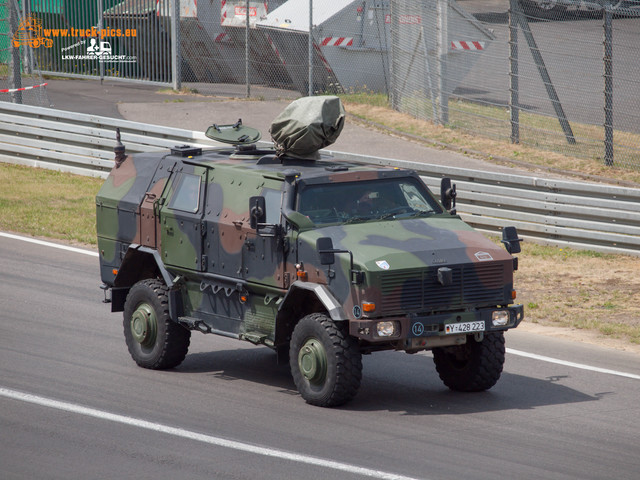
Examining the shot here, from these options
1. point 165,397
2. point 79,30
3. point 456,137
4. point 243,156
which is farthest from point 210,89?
point 165,397

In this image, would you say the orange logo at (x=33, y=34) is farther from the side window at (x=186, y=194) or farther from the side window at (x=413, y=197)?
the side window at (x=413, y=197)

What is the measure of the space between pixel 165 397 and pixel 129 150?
12.2 m

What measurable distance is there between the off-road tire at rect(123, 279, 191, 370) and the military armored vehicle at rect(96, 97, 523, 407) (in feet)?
0.05

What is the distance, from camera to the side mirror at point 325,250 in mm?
9227

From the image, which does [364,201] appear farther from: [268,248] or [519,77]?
[519,77]

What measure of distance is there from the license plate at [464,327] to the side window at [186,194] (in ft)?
10.0

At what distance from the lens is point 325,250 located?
30.2 ft

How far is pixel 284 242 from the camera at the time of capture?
9.93 m

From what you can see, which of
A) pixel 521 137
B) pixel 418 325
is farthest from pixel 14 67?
pixel 418 325

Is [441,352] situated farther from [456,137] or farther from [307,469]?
[456,137]

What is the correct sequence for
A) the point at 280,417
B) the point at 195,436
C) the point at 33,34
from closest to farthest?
1. the point at 195,436
2. the point at 280,417
3. the point at 33,34

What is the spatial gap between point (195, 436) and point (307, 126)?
3.61 meters

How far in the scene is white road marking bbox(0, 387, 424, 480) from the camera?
25.8 ft

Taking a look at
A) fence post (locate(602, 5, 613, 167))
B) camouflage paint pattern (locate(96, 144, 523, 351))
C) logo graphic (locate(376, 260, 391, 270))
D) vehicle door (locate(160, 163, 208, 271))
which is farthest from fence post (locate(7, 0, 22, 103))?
logo graphic (locate(376, 260, 391, 270))
